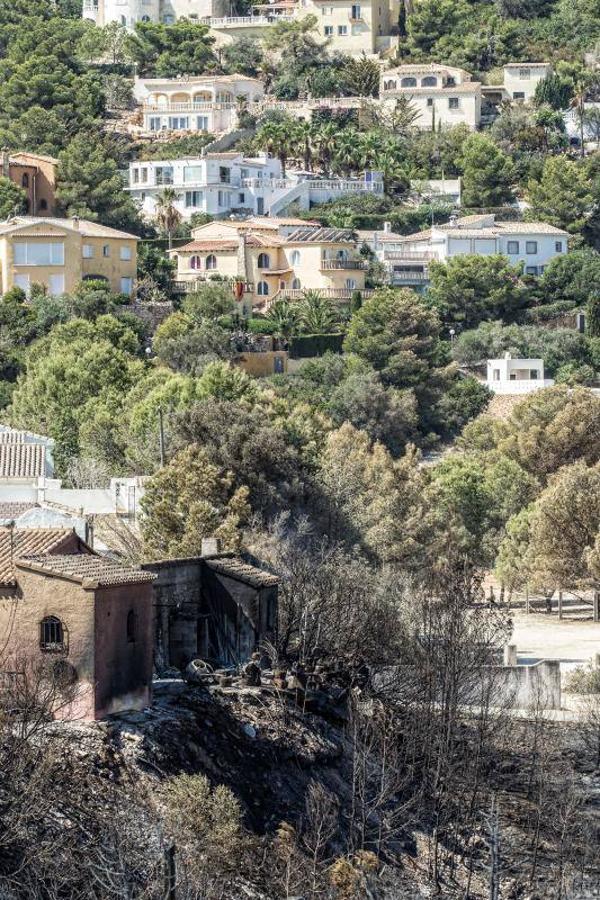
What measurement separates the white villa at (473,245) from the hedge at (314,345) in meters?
12.9

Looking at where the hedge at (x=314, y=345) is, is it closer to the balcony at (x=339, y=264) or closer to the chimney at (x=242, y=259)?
the chimney at (x=242, y=259)

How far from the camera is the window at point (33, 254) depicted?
102 metres

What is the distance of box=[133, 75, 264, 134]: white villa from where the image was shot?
5325 inches

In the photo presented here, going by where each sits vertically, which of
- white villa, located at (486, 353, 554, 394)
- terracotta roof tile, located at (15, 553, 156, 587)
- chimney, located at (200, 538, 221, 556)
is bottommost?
chimney, located at (200, 538, 221, 556)

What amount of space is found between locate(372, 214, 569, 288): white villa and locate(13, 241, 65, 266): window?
59.5 ft

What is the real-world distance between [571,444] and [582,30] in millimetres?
65650

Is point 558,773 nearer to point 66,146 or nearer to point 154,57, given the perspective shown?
point 66,146

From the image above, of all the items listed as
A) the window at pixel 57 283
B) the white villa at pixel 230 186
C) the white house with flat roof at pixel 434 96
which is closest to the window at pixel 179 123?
the white house with flat roof at pixel 434 96

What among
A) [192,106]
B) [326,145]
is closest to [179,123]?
[192,106]

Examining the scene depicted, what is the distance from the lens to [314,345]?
102062mm

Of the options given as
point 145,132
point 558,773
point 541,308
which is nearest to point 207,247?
point 541,308

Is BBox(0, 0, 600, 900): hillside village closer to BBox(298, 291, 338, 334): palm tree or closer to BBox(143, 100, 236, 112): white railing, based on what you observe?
BBox(298, 291, 338, 334): palm tree

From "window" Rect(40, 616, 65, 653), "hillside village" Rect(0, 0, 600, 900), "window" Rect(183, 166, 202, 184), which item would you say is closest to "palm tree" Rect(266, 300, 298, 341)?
"hillside village" Rect(0, 0, 600, 900)

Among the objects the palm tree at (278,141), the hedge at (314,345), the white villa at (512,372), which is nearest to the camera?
the hedge at (314,345)
